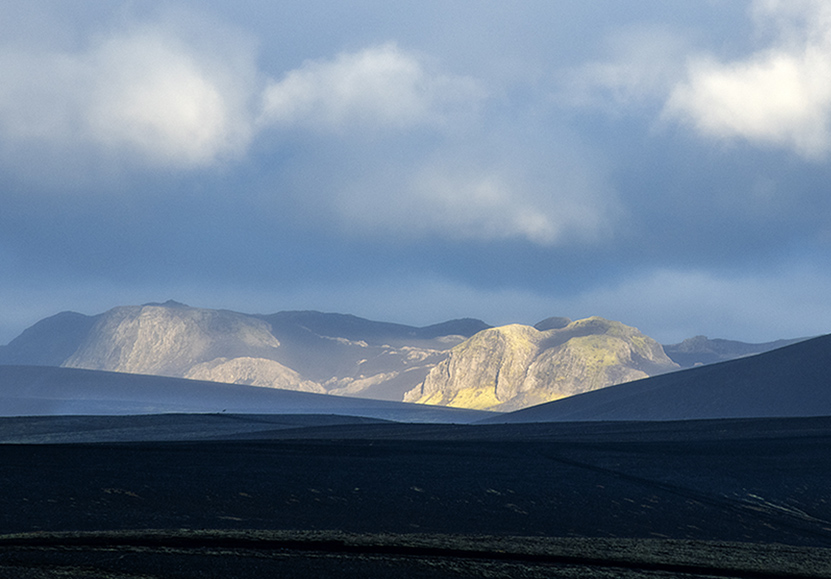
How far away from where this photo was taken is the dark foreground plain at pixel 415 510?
10602 mm

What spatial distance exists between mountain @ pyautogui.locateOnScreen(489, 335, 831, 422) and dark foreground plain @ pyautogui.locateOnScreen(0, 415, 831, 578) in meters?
52.0

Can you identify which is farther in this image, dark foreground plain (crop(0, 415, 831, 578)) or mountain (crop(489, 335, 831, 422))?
mountain (crop(489, 335, 831, 422))

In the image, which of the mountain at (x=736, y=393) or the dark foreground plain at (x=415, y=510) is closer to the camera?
the dark foreground plain at (x=415, y=510)

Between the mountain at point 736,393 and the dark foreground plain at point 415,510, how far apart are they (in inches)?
2048

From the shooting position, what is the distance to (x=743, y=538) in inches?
626

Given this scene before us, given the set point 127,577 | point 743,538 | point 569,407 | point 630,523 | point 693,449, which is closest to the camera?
point 127,577

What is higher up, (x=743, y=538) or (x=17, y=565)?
(x=17, y=565)

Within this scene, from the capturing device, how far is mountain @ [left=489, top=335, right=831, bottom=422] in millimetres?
Answer: 79062

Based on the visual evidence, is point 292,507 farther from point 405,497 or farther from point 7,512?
point 7,512

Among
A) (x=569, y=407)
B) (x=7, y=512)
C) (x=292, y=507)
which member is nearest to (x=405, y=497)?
(x=292, y=507)

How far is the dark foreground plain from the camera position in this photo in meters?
10.6

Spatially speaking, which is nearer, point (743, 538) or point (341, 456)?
point (743, 538)

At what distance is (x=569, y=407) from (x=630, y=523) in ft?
305

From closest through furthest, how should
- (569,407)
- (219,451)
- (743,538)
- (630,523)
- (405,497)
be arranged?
(743,538), (630,523), (405,497), (219,451), (569,407)
